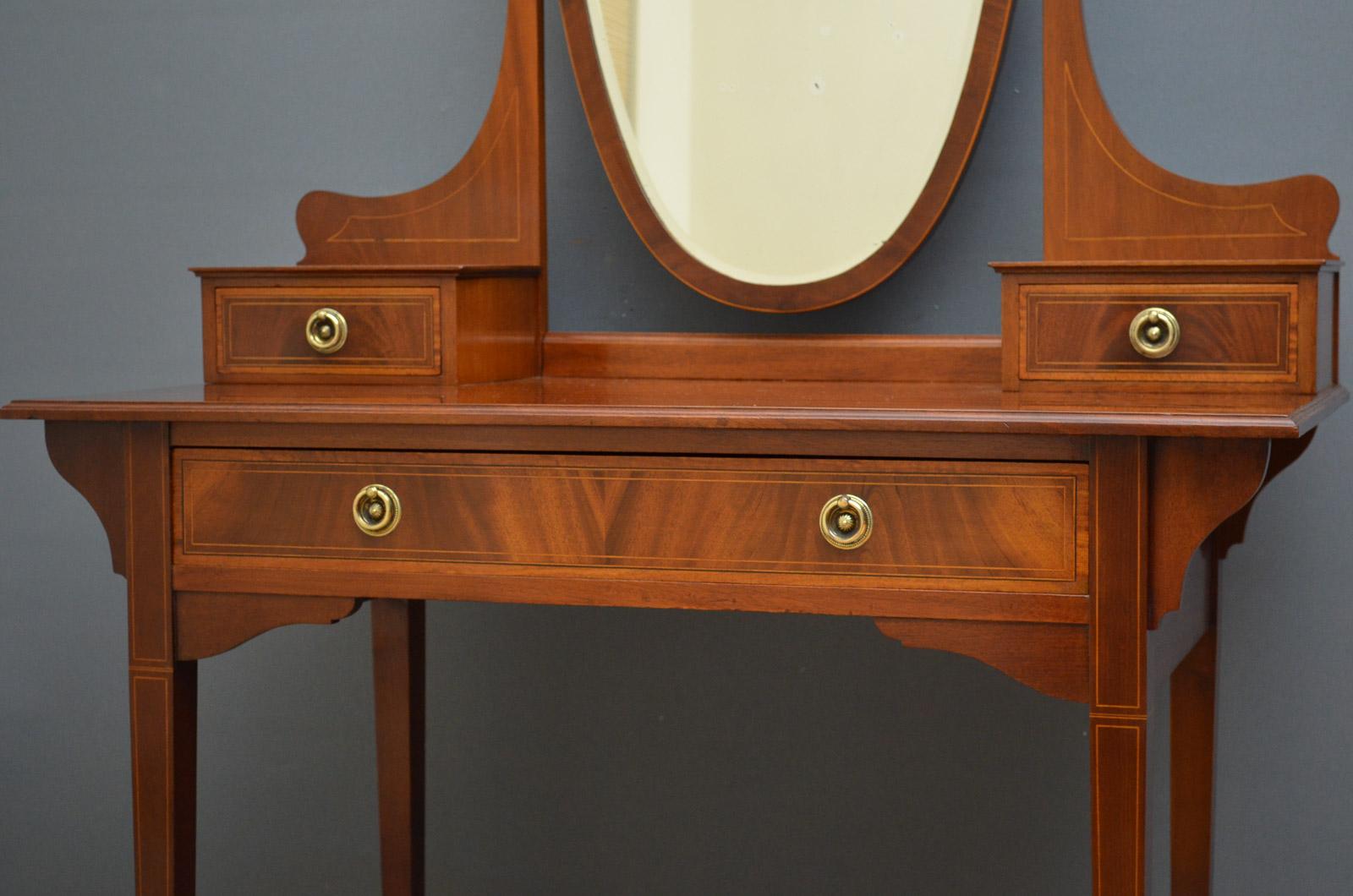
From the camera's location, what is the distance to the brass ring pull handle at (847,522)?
1.34m

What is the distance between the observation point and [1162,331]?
1524 mm

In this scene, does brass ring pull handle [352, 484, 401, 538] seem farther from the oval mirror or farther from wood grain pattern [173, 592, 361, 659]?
the oval mirror

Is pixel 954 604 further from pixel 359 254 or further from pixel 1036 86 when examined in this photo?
pixel 359 254

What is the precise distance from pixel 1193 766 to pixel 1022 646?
2.17 feet

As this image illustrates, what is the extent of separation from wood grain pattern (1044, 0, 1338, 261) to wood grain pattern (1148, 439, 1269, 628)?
19.4 inches

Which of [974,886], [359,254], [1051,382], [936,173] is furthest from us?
[974,886]

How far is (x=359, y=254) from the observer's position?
75.9 inches

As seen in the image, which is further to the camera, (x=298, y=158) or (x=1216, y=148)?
(x=298, y=158)

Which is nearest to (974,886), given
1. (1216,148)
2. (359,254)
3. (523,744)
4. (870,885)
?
(870,885)

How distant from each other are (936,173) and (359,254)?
0.74 meters

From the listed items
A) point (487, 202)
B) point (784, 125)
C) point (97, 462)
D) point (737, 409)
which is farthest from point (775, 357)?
point (97, 462)

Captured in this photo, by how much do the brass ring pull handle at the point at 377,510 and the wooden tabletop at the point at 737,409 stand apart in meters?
0.08

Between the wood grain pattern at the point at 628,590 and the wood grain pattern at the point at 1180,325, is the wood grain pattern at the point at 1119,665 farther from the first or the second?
the wood grain pattern at the point at 1180,325

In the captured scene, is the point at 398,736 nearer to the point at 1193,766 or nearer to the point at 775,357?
the point at 775,357
